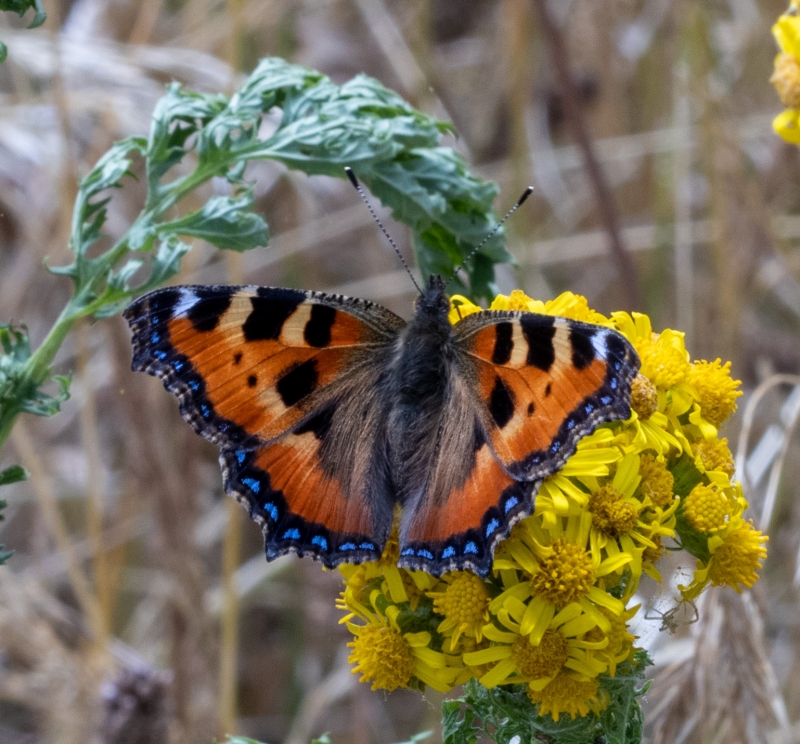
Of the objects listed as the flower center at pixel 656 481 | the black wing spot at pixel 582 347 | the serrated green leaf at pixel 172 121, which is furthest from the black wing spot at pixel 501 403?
the serrated green leaf at pixel 172 121

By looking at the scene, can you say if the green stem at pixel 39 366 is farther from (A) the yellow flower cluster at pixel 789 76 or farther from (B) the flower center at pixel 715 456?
(A) the yellow flower cluster at pixel 789 76

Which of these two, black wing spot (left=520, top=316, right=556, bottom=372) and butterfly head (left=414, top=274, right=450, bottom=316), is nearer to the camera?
black wing spot (left=520, top=316, right=556, bottom=372)

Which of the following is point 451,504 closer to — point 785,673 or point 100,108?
point 100,108

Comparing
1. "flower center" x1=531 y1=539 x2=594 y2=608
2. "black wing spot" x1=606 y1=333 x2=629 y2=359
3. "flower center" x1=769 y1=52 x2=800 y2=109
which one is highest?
"flower center" x1=769 y1=52 x2=800 y2=109

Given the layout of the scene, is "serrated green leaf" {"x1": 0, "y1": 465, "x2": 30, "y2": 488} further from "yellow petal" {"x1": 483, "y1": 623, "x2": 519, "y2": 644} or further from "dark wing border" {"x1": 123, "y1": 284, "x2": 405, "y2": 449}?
"yellow petal" {"x1": 483, "y1": 623, "x2": 519, "y2": 644}

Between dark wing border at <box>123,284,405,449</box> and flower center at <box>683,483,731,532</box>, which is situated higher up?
dark wing border at <box>123,284,405,449</box>

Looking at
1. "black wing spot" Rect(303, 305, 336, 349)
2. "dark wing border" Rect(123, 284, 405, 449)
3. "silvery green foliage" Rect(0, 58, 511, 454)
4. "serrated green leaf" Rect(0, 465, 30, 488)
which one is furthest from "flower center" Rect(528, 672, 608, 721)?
"silvery green foliage" Rect(0, 58, 511, 454)

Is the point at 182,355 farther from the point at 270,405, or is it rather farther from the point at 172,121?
the point at 172,121

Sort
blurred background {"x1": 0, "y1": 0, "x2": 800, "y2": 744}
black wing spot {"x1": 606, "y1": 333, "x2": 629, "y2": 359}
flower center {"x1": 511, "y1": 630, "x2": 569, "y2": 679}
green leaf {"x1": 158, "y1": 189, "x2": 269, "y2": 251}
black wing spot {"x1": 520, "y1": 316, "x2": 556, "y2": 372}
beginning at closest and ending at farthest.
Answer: flower center {"x1": 511, "y1": 630, "x2": 569, "y2": 679} < black wing spot {"x1": 606, "y1": 333, "x2": 629, "y2": 359} < black wing spot {"x1": 520, "y1": 316, "x2": 556, "y2": 372} < green leaf {"x1": 158, "y1": 189, "x2": 269, "y2": 251} < blurred background {"x1": 0, "y1": 0, "x2": 800, "y2": 744}
